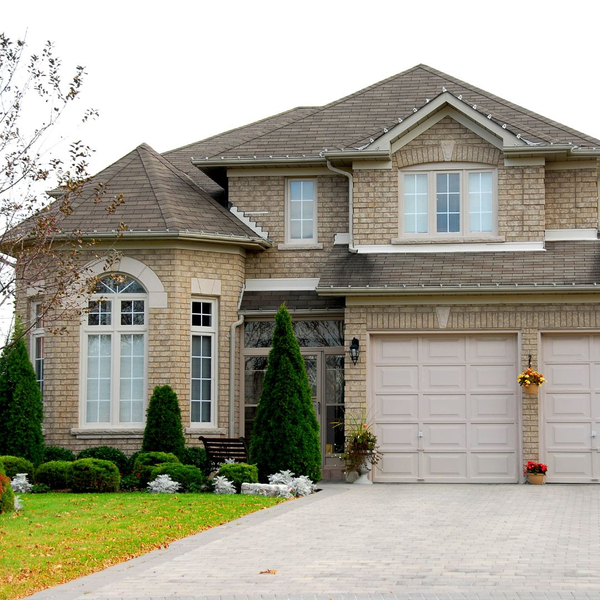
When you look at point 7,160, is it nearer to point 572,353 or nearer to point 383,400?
point 383,400

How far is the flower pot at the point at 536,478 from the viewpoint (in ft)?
60.2

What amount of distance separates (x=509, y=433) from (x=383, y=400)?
7.37ft

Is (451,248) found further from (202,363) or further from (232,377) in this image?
(202,363)

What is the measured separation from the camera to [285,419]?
57.2 feet

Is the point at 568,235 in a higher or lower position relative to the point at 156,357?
higher

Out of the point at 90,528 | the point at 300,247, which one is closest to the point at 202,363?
the point at 300,247

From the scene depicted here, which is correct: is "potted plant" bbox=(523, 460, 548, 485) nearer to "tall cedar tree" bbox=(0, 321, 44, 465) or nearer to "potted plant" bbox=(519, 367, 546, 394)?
"potted plant" bbox=(519, 367, 546, 394)

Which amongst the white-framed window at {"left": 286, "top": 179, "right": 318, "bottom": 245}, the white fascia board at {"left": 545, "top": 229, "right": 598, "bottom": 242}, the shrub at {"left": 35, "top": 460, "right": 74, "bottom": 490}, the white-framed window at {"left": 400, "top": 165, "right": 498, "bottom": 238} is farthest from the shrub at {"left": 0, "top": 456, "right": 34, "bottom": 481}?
the white fascia board at {"left": 545, "top": 229, "right": 598, "bottom": 242}

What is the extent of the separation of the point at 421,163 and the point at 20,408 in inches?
327

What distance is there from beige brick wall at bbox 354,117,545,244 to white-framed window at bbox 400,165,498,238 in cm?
15

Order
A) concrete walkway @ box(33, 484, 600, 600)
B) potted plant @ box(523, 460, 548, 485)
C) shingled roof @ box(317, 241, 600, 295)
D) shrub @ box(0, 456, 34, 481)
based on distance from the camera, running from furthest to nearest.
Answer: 1. shingled roof @ box(317, 241, 600, 295)
2. potted plant @ box(523, 460, 548, 485)
3. shrub @ box(0, 456, 34, 481)
4. concrete walkway @ box(33, 484, 600, 600)

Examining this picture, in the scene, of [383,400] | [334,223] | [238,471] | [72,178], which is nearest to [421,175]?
[334,223]

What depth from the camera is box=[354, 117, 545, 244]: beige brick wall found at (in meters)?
19.5

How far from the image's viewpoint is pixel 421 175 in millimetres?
19859
